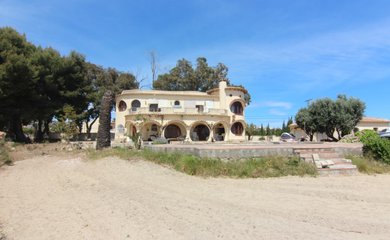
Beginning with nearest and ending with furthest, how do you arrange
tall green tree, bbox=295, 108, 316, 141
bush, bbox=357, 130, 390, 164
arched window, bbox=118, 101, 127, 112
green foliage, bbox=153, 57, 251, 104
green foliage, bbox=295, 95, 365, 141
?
bush, bbox=357, 130, 390, 164
green foliage, bbox=295, 95, 365, 141
arched window, bbox=118, 101, 127, 112
tall green tree, bbox=295, 108, 316, 141
green foliage, bbox=153, 57, 251, 104

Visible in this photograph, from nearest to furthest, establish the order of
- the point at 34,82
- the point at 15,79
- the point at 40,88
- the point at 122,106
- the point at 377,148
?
the point at 377,148 < the point at 15,79 < the point at 34,82 < the point at 40,88 < the point at 122,106

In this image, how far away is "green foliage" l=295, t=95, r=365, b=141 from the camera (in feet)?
121

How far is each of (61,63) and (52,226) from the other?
93.3 feet

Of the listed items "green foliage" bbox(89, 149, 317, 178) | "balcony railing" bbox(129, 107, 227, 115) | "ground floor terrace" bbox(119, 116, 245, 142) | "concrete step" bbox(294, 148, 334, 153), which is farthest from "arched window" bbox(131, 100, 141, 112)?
"concrete step" bbox(294, 148, 334, 153)

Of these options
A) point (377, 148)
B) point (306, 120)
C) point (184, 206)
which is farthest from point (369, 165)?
point (306, 120)

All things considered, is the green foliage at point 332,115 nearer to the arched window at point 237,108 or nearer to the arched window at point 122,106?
the arched window at point 237,108

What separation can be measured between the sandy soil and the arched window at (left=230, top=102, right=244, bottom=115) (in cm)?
2768

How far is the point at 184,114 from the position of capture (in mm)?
35938

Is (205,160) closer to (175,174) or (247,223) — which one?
(175,174)

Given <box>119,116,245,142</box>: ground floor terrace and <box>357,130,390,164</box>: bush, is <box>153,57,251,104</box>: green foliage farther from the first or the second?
<box>357,130,390,164</box>: bush

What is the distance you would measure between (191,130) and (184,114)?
2716 millimetres

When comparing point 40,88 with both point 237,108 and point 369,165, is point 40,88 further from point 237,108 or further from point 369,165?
point 369,165

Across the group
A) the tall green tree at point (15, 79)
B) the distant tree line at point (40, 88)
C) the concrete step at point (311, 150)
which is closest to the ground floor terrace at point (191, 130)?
the distant tree line at point (40, 88)

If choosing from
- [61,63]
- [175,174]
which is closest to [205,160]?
[175,174]
